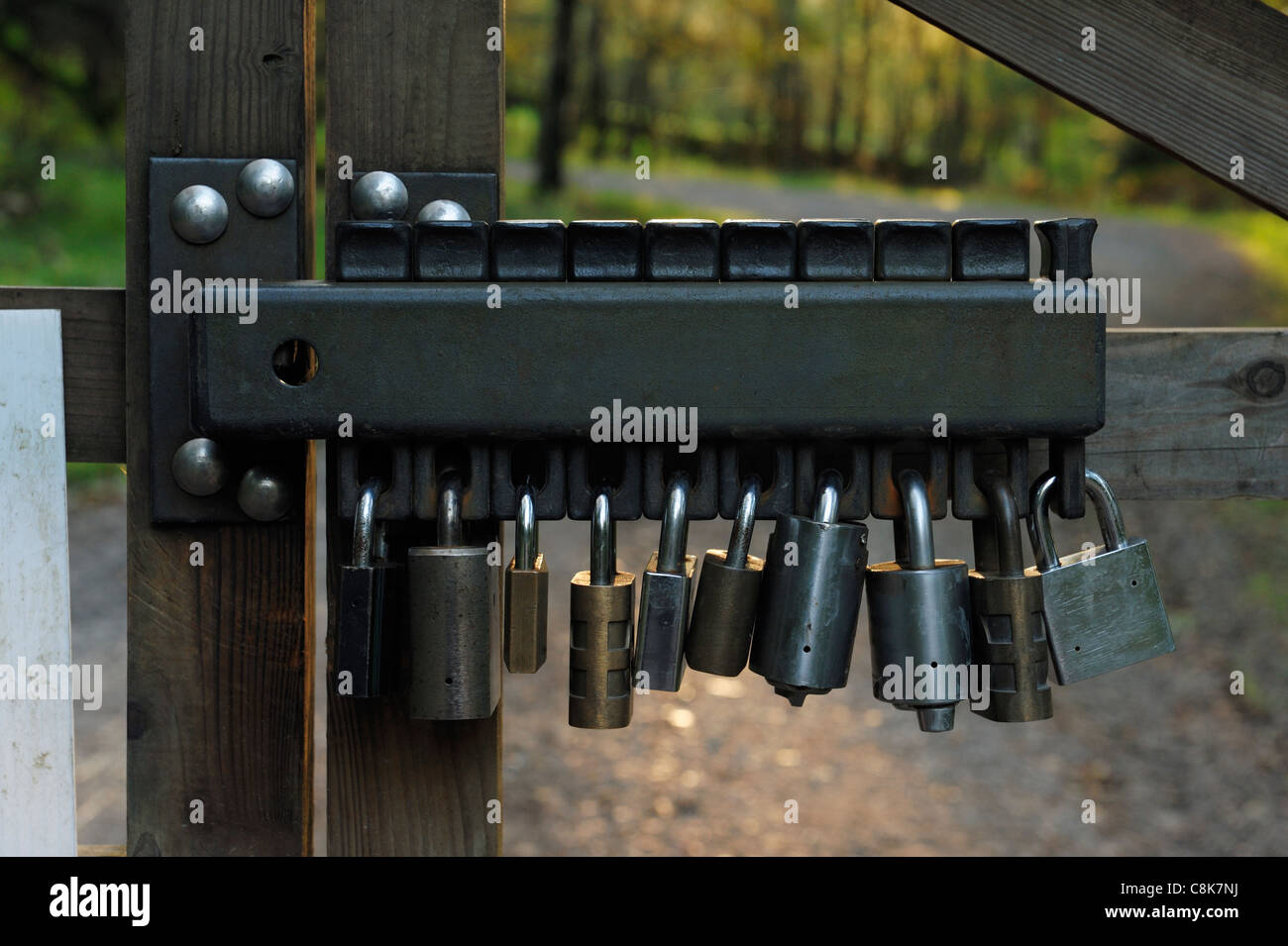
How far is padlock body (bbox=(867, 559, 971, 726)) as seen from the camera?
0.91 meters

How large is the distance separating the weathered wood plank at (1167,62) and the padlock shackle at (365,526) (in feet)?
1.99

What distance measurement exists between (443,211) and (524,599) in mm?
331

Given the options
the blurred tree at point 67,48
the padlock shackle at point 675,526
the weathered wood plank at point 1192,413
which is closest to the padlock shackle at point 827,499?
the padlock shackle at point 675,526

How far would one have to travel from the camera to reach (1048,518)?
3.21 ft

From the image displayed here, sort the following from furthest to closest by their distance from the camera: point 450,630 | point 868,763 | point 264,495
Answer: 1. point 868,763
2. point 264,495
3. point 450,630

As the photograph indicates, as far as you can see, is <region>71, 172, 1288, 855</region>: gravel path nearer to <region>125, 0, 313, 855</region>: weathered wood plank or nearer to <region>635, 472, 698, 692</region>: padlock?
<region>125, 0, 313, 855</region>: weathered wood plank

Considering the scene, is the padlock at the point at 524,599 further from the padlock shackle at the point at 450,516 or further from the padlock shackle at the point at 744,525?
the padlock shackle at the point at 744,525

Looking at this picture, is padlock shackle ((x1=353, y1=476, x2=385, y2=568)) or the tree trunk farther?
the tree trunk

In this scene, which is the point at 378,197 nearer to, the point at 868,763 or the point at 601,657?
the point at 601,657

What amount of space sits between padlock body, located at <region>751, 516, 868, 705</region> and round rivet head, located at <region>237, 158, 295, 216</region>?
0.51 meters

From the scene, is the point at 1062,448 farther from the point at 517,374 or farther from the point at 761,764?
the point at 761,764

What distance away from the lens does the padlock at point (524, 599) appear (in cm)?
92

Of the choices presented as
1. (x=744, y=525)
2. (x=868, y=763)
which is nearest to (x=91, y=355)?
(x=744, y=525)

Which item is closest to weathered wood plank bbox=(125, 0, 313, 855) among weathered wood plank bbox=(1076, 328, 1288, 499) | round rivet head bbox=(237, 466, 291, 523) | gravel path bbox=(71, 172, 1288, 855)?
round rivet head bbox=(237, 466, 291, 523)
